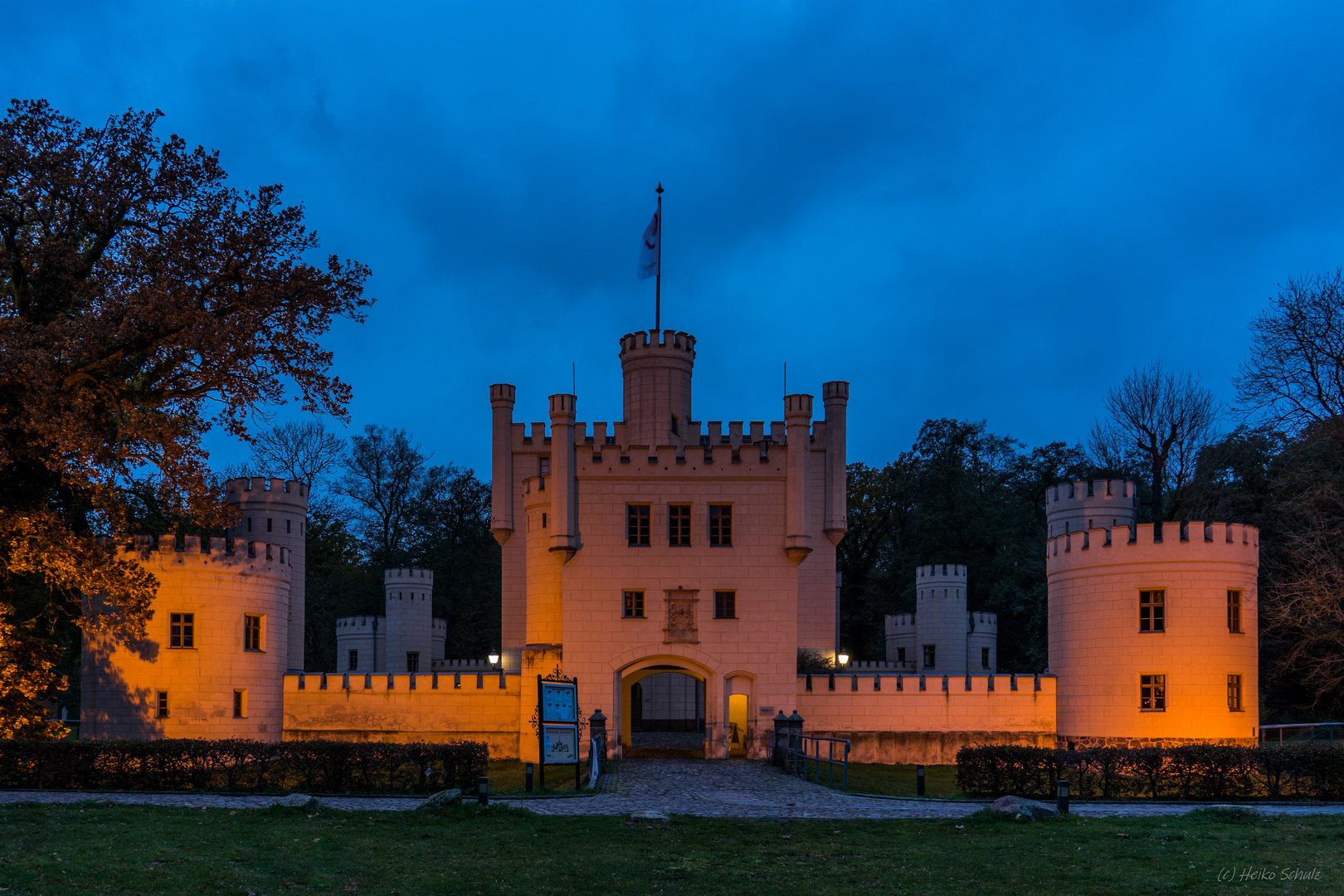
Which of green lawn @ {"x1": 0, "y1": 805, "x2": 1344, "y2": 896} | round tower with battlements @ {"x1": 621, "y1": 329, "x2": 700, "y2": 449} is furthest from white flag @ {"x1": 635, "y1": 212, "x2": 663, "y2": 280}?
green lawn @ {"x1": 0, "y1": 805, "x2": 1344, "y2": 896}

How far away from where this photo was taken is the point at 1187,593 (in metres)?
31.5

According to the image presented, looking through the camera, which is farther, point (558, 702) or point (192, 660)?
point (192, 660)

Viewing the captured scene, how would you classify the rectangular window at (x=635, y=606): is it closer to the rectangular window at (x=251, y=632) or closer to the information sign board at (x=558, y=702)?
the information sign board at (x=558, y=702)

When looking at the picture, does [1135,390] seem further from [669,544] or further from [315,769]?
[315,769]

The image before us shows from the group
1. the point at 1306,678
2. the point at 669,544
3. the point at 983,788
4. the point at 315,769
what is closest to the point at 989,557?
the point at 1306,678

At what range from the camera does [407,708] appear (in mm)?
34500

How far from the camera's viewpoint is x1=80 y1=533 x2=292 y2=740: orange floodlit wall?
31.7 m

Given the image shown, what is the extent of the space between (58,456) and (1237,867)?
2112 centimetres

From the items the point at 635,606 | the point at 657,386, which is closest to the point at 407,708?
the point at 635,606

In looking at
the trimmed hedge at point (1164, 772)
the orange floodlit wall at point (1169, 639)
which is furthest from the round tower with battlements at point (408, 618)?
the trimmed hedge at point (1164, 772)

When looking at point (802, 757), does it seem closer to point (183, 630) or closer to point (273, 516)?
point (183, 630)

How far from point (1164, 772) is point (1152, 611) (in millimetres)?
10790

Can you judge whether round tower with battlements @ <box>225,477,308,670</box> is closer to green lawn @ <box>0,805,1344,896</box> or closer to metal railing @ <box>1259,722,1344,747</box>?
green lawn @ <box>0,805,1344,896</box>

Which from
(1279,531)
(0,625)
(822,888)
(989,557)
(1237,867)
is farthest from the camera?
(989,557)
